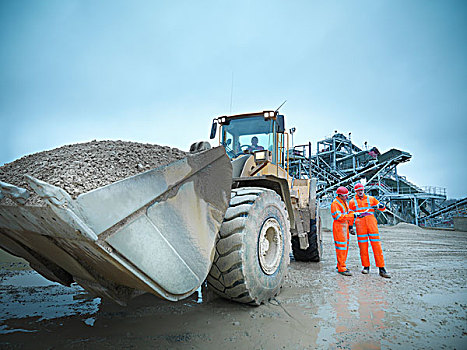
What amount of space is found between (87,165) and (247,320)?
1.99 m

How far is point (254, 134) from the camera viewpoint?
16.9 feet

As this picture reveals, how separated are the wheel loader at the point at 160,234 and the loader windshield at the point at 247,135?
5.44ft

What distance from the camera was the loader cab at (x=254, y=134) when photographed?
16.4 ft

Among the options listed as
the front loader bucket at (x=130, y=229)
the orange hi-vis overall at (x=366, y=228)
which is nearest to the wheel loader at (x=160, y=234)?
the front loader bucket at (x=130, y=229)

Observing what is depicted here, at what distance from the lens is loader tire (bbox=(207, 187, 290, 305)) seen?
2.62 m

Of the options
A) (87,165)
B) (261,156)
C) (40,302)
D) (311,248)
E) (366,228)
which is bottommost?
(40,302)

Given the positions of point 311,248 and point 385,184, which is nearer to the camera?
point 311,248

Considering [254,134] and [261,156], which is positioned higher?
[254,134]

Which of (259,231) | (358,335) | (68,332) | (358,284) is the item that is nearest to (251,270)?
(259,231)

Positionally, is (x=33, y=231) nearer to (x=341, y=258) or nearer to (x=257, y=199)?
(x=257, y=199)

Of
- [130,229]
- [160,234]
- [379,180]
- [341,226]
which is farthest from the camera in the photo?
[379,180]

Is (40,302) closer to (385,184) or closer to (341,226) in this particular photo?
(341,226)

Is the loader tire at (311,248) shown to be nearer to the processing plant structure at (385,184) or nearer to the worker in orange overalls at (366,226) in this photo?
the worker in orange overalls at (366,226)

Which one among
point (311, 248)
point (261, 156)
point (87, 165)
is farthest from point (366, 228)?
point (87, 165)
